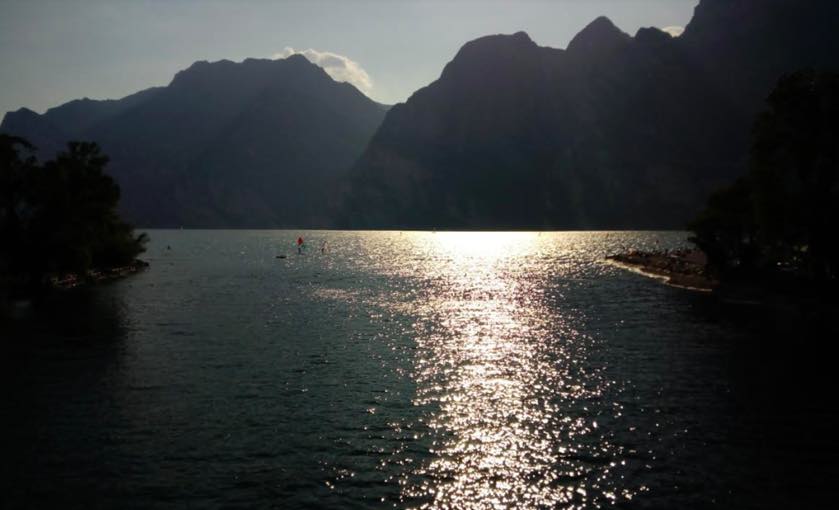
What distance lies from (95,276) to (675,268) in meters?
102

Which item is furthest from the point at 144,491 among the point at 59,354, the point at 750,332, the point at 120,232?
the point at 120,232

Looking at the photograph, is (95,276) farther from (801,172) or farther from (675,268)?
(801,172)

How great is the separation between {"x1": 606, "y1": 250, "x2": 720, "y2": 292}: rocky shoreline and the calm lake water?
83.4ft

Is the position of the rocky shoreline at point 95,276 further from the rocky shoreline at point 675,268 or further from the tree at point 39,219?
the rocky shoreline at point 675,268

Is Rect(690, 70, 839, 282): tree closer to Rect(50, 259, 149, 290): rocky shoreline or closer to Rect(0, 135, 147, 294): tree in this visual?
Rect(0, 135, 147, 294): tree

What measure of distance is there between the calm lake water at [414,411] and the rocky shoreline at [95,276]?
28.6 m

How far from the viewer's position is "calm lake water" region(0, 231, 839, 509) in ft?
70.2

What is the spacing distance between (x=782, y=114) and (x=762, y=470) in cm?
5593

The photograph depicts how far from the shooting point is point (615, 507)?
19875mm

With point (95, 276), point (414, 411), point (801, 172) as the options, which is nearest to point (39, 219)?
point (95, 276)

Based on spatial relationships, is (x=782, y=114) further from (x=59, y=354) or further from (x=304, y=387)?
(x=59, y=354)

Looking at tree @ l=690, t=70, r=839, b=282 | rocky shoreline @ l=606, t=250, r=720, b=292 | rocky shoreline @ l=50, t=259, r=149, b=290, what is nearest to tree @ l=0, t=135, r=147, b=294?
rocky shoreline @ l=50, t=259, r=149, b=290

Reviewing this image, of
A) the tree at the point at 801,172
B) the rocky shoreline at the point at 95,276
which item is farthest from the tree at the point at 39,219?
the tree at the point at 801,172

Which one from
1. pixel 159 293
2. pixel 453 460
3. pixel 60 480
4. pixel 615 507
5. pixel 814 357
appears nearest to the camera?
pixel 615 507
